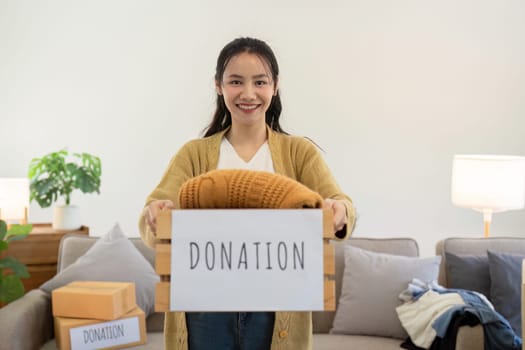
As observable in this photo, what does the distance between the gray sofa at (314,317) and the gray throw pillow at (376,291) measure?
0.04 m

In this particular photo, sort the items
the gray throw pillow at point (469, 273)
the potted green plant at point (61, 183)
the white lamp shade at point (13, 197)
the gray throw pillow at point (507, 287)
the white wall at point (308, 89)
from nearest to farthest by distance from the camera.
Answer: the gray throw pillow at point (507, 287)
the gray throw pillow at point (469, 273)
the white lamp shade at point (13, 197)
the potted green plant at point (61, 183)
the white wall at point (308, 89)

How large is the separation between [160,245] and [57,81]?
10.9 ft

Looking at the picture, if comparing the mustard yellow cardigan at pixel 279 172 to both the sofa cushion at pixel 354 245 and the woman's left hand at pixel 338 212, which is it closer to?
the woman's left hand at pixel 338 212

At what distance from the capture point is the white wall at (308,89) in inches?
166

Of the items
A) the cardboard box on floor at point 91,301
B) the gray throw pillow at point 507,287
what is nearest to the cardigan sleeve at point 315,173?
the cardboard box on floor at point 91,301

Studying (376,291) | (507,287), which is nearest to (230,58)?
(376,291)

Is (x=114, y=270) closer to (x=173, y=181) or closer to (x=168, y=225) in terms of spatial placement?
(x=173, y=181)

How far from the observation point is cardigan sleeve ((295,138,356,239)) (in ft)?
4.70

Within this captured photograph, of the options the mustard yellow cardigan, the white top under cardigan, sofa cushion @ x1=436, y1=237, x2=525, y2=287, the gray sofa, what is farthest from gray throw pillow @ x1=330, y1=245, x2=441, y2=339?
the white top under cardigan

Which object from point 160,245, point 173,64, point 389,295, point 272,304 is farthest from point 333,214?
point 173,64

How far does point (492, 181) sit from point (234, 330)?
2.38 meters

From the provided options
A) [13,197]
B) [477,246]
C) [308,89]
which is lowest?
[477,246]

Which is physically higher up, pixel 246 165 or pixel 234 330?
pixel 246 165

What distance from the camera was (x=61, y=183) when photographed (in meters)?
3.81
